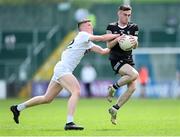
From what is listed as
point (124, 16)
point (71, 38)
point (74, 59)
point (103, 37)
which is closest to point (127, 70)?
point (124, 16)

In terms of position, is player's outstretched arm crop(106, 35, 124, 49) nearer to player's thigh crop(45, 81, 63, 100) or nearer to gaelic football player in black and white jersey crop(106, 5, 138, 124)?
gaelic football player in black and white jersey crop(106, 5, 138, 124)

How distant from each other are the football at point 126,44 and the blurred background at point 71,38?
86.4 ft

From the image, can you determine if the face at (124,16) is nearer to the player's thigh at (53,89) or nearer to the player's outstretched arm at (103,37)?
the player's outstretched arm at (103,37)

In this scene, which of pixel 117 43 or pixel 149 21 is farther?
pixel 149 21

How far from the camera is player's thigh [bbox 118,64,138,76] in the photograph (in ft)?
60.0

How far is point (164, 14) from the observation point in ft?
195

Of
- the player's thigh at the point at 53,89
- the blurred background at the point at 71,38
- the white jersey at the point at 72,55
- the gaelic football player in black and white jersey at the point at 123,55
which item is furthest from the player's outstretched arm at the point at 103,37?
the blurred background at the point at 71,38

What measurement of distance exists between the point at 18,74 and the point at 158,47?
9.18 m

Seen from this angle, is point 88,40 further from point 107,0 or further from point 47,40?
point 107,0

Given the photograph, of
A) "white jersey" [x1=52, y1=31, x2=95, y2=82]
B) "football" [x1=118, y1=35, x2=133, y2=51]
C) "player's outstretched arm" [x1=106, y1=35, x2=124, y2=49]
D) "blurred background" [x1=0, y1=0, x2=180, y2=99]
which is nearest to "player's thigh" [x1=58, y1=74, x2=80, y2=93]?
"white jersey" [x1=52, y1=31, x2=95, y2=82]

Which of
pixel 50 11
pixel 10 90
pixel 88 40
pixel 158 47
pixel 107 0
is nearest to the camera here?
pixel 88 40

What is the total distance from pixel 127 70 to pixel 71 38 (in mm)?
35819

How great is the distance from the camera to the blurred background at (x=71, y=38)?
4741 cm

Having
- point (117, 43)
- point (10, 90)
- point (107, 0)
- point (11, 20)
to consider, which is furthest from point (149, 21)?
point (117, 43)
